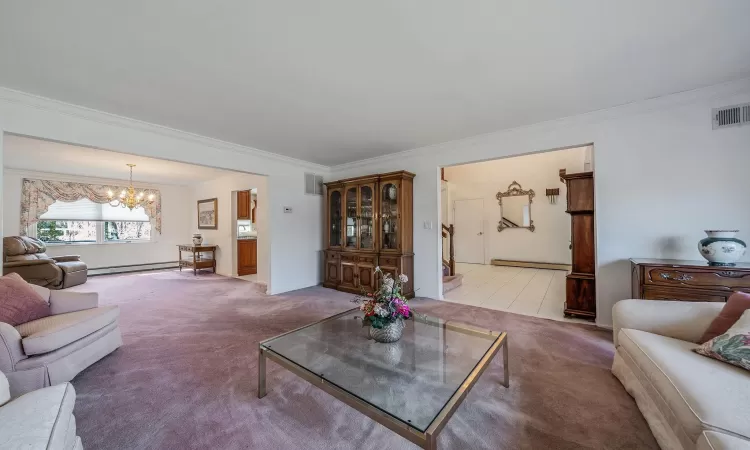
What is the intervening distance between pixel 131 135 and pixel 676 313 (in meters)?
5.27

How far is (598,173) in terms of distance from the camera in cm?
312

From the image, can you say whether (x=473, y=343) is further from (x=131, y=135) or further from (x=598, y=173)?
(x=131, y=135)

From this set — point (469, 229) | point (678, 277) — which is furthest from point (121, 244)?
point (678, 277)

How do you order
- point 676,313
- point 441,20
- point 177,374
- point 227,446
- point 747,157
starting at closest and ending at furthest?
1. point 227,446
2. point 441,20
3. point 676,313
4. point 177,374
5. point 747,157

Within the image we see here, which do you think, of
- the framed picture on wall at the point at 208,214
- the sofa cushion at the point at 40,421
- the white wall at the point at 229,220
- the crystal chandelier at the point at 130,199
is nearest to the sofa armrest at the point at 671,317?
the sofa cushion at the point at 40,421

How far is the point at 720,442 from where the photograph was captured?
94 centimetres

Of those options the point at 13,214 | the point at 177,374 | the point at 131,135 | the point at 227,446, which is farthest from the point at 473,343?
the point at 13,214

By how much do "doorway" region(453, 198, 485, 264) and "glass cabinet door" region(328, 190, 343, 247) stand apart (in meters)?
4.59

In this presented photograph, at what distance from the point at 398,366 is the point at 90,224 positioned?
858 cm

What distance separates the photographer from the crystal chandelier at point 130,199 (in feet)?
19.2

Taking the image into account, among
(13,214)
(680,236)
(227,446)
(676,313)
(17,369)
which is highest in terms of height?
(13,214)

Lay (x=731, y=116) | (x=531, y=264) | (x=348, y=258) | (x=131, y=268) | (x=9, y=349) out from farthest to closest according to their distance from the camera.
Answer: (x=531, y=264) → (x=131, y=268) → (x=348, y=258) → (x=731, y=116) → (x=9, y=349)

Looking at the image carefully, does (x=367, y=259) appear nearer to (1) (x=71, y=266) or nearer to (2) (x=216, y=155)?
(2) (x=216, y=155)

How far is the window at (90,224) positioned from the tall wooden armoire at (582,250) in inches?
371
